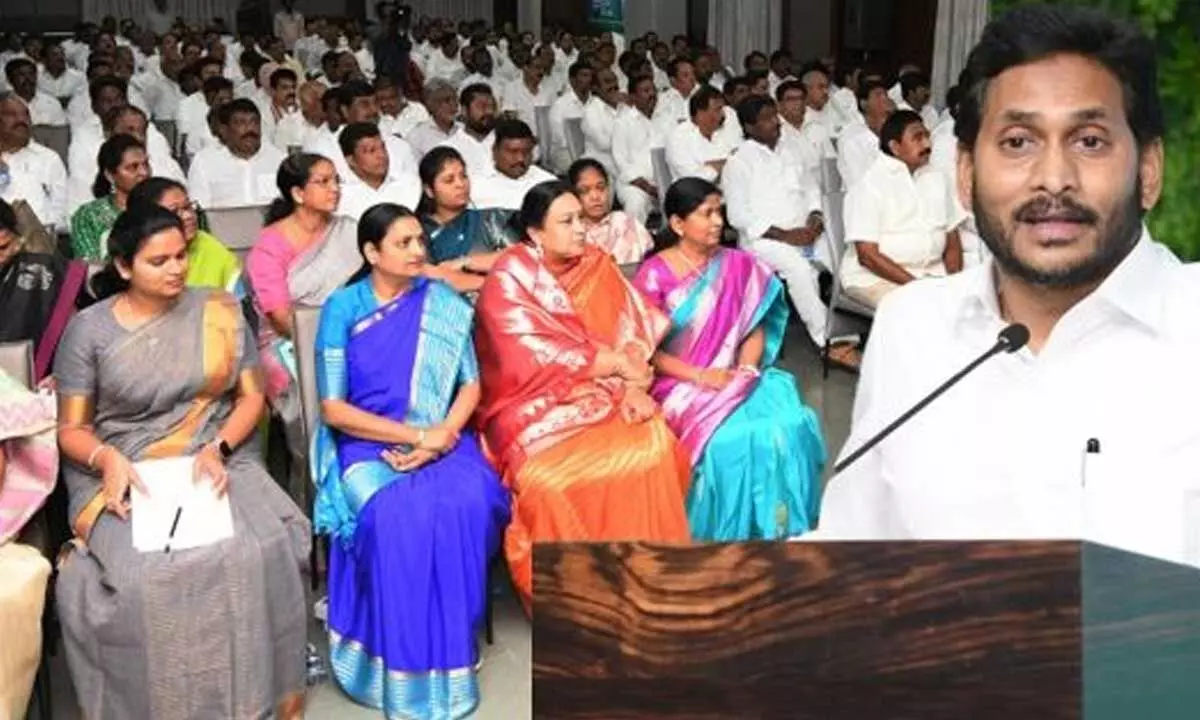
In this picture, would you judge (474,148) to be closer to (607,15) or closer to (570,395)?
(570,395)

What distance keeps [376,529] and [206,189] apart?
11.5 ft

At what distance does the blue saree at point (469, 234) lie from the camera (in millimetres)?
4523

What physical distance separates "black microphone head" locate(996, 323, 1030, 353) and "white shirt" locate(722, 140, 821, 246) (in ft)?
15.9

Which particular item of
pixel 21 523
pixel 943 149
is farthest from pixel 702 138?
pixel 21 523

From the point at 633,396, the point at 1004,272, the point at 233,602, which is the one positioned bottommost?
the point at 233,602

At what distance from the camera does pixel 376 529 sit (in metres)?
3.05

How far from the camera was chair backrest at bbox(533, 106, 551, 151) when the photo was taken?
8.93 metres

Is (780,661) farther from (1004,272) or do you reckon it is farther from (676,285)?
(676,285)

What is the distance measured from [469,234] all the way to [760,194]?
6.18 ft

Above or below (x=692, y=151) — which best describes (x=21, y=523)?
below

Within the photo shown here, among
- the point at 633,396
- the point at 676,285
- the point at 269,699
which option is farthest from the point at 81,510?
the point at 676,285

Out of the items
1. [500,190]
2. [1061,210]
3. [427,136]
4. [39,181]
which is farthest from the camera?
[427,136]

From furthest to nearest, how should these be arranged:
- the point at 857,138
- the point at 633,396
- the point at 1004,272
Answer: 1. the point at 857,138
2. the point at 633,396
3. the point at 1004,272

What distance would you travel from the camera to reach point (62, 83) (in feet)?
35.5
